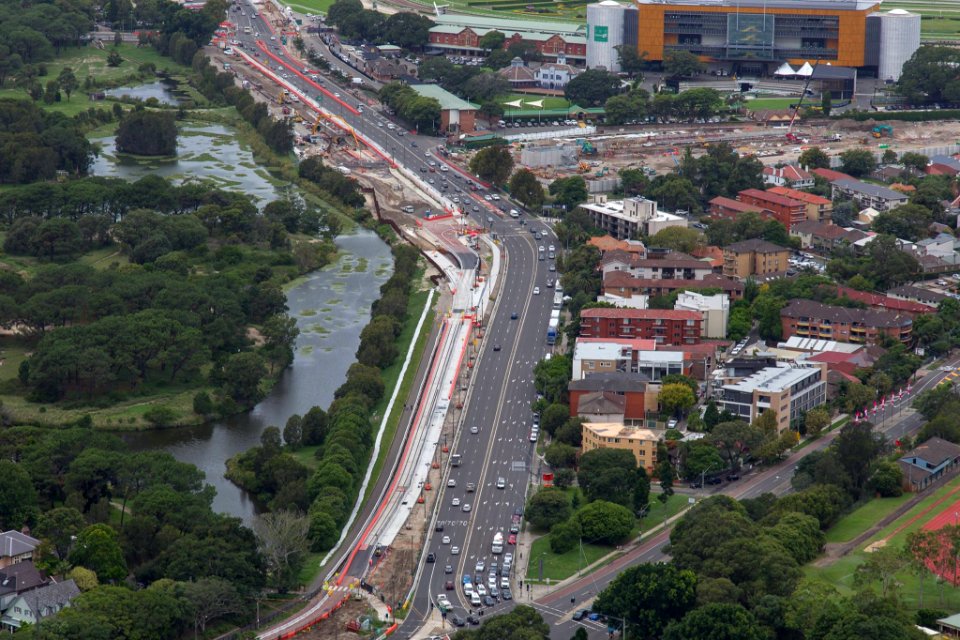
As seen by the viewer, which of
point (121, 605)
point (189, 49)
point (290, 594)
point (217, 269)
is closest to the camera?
point (121, 605)

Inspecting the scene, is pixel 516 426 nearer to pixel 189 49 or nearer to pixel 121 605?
pixel 121 605

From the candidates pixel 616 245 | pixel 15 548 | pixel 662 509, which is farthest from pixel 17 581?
pixel 616 245

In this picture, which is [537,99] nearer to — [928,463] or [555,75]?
[555,75]

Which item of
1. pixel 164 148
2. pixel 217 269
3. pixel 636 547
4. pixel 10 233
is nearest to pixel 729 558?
pixel 636 547

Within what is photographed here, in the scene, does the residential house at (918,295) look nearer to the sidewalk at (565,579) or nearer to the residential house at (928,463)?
the residential house at (928,463)

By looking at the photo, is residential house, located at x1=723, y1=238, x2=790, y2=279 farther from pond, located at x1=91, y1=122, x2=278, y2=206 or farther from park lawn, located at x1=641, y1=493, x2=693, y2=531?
pond, located at x1=91, y1=122, x2=278, y2=206
